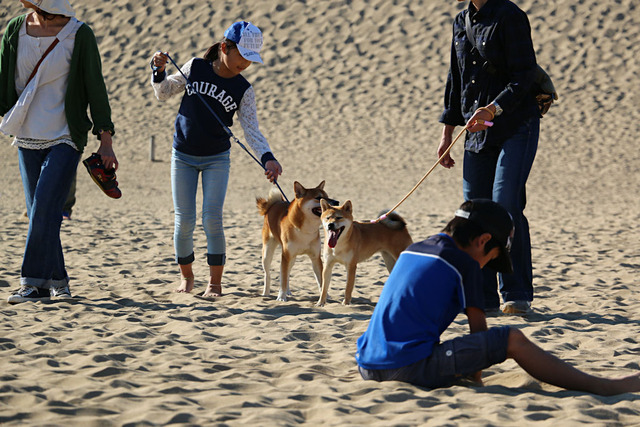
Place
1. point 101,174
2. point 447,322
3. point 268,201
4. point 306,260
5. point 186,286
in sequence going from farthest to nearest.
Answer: point 306,260 < point 268,201 < point 186,286 < point 101,174 < point 447,322

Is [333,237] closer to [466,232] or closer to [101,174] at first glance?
[101,174]

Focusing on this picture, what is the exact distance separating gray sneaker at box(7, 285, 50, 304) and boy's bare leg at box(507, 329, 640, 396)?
134 inches

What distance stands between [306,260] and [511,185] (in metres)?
3.64

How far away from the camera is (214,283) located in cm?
592

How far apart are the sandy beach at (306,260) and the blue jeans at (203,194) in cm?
44

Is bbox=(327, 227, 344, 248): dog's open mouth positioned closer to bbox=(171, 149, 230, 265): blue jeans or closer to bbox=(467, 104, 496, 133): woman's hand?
bbox=(171, 149, 230, 265): blue jeans

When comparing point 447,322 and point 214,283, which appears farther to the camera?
point 214,283

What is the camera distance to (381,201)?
13.0 m

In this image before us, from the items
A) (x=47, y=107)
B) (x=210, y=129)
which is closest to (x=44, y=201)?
(x=47, y=107)

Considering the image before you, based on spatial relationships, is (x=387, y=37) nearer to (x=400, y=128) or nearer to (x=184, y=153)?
(x=400, y=128)

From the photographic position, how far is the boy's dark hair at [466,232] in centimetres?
355

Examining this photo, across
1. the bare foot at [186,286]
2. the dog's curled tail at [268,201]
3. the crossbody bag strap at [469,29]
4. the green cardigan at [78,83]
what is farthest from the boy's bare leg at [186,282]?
the crossbody bag strap at [469,29]

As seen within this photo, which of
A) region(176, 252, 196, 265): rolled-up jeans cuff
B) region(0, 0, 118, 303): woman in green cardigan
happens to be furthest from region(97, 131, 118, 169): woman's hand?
region(176, 252, 196, 265): rolled-up jeans cuff

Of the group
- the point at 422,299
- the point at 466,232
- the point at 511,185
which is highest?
the point at 511,185
